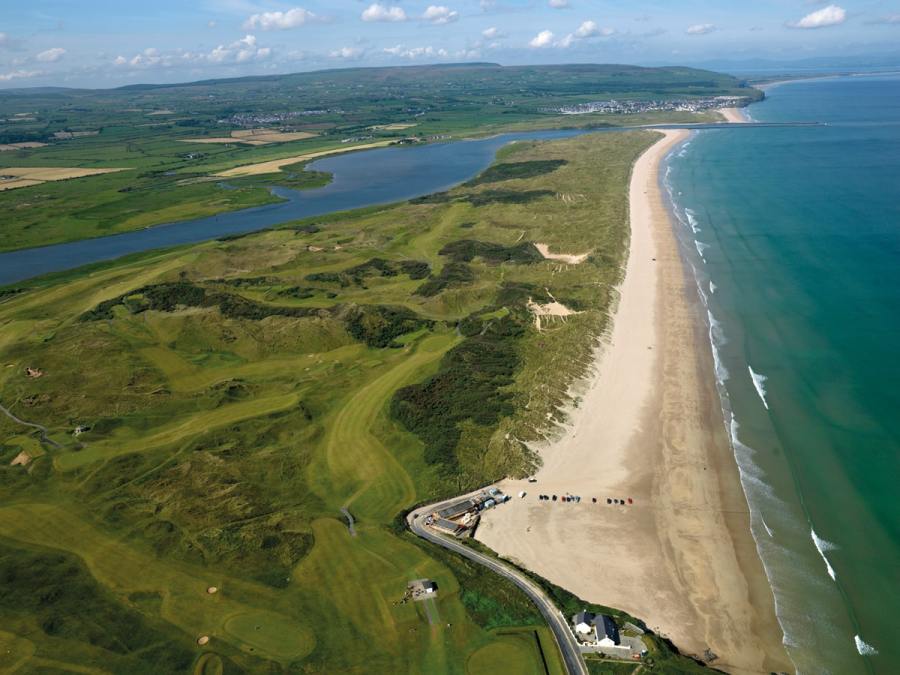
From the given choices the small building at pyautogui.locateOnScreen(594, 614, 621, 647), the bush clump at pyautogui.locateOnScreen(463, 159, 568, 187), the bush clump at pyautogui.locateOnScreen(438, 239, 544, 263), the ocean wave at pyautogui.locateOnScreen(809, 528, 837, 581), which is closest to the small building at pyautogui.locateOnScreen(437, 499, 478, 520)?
Result: the small building at pyautogui.locateOnScreen(594, 614, 621, 647)

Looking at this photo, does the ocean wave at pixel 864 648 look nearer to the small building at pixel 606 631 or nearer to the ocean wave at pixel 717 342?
the small building at pixel 606 631

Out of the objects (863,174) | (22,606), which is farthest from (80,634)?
(863,174)

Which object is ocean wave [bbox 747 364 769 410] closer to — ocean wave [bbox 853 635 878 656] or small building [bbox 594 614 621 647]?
ocean wave [bbox 853 635 878 656]

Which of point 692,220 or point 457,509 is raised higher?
point 692,220

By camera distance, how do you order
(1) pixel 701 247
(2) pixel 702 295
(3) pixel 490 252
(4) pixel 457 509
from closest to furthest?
(4) pixel 457 509
(2) pixel 702 295
(3) pixel 490 252
(1) pixel 701 247

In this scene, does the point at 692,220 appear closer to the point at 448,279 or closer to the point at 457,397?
the point at 448,279

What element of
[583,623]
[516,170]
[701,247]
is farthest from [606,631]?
[516,170]

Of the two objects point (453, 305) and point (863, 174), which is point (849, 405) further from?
point (863, 174)
